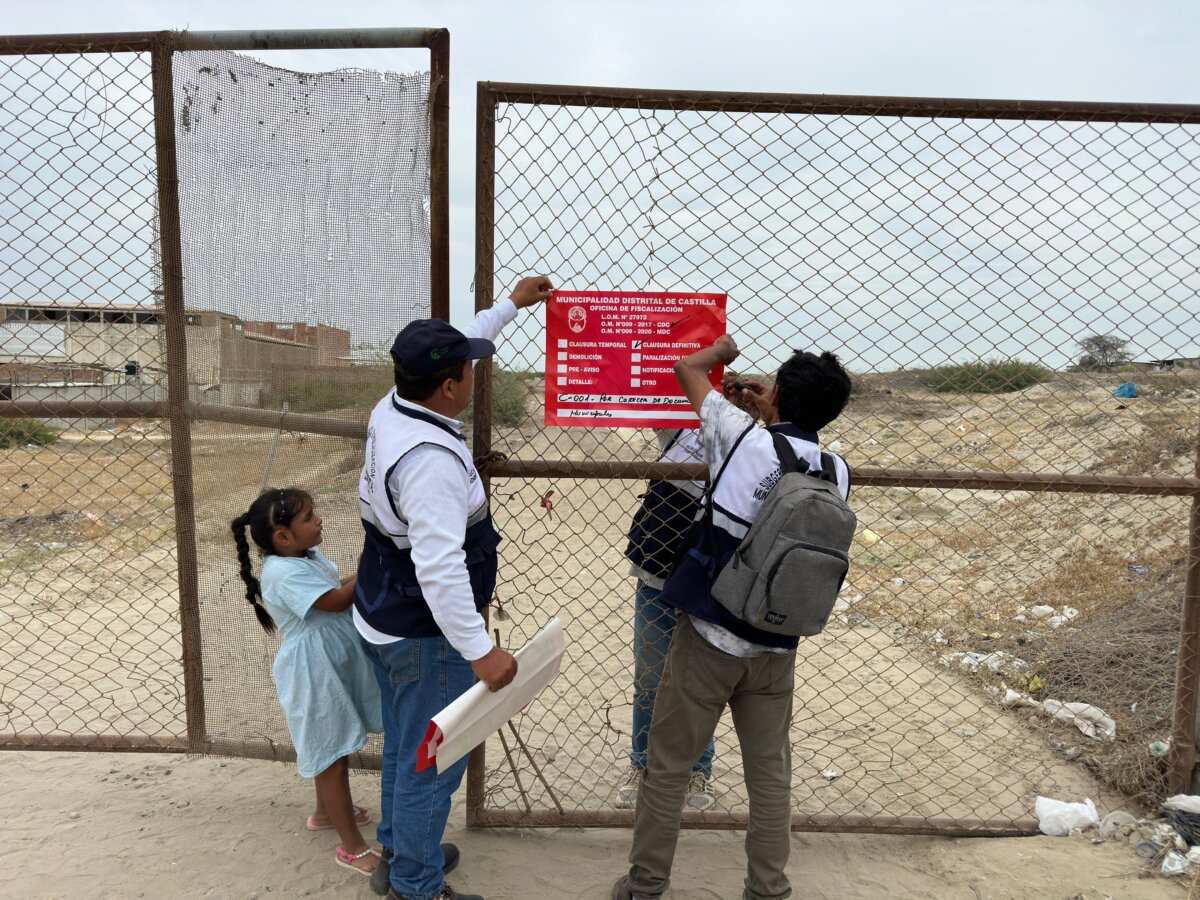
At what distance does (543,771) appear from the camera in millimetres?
3900

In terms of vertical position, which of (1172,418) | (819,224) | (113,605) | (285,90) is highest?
(285,90)

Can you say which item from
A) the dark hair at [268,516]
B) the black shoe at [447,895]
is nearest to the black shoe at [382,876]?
the black shoe at [447,895]

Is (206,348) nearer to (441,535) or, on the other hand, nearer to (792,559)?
(441,535)

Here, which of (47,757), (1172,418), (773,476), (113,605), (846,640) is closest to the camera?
(773,476)

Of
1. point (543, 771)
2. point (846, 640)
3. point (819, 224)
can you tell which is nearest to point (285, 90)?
point (819, 224)

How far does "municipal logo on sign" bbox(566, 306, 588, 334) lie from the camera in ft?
8.83

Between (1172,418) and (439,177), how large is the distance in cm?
1072

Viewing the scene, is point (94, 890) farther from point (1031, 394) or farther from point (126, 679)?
point (1031, 394)

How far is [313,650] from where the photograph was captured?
2.77 meters

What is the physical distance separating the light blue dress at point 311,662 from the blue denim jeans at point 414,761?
0.35 meters

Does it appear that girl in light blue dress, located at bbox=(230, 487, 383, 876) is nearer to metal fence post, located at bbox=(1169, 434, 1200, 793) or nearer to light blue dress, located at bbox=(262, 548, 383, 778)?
light blue dress, located at bbox=(262, 548, 383, 778)

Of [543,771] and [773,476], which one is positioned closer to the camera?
[773,476]

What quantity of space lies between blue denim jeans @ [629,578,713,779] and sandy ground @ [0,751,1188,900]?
1.37 feet

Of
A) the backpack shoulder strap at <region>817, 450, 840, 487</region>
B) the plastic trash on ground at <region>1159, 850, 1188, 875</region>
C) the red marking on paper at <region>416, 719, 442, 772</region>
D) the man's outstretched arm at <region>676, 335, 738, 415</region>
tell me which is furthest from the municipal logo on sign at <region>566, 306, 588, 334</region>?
the plastic trash on ground at <region>1159, 850, 1188, 875</region>
